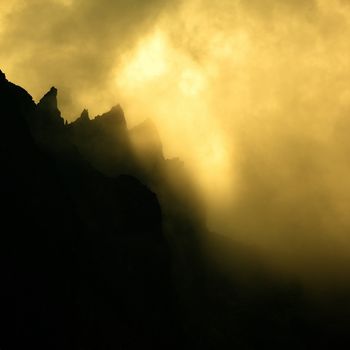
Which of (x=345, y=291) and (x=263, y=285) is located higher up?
(x=345, y=291)

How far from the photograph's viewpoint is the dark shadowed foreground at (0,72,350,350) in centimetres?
7469

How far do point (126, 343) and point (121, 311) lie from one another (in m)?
5.72

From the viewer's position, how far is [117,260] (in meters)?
99.2

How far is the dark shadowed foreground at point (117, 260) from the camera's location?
74688mm

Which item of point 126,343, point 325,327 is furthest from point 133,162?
point 325,327

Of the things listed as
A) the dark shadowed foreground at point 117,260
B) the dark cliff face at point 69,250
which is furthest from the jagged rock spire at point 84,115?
the dark cliff face at point 69,250

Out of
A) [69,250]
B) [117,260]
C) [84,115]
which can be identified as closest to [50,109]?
[84,115]

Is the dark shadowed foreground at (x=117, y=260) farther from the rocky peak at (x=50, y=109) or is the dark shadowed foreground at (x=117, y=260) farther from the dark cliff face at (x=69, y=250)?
the rocky peak at (x=50, y=109)

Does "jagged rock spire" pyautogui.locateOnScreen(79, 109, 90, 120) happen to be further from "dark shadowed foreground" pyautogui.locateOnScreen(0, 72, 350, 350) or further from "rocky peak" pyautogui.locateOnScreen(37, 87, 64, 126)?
"rocky peak" pyautogui.locateOnScreen(37, 87, 64, 126)

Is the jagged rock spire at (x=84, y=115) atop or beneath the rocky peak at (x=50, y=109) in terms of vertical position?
atop

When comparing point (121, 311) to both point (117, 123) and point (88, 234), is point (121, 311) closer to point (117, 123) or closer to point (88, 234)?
point (88, 234)

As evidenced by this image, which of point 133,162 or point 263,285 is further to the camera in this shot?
point 263,285

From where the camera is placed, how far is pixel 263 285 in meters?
163

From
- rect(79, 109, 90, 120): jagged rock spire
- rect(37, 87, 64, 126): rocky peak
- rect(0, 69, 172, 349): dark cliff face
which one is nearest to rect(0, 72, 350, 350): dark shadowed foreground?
rect(0, 69, 172, 349): dark cliff face
